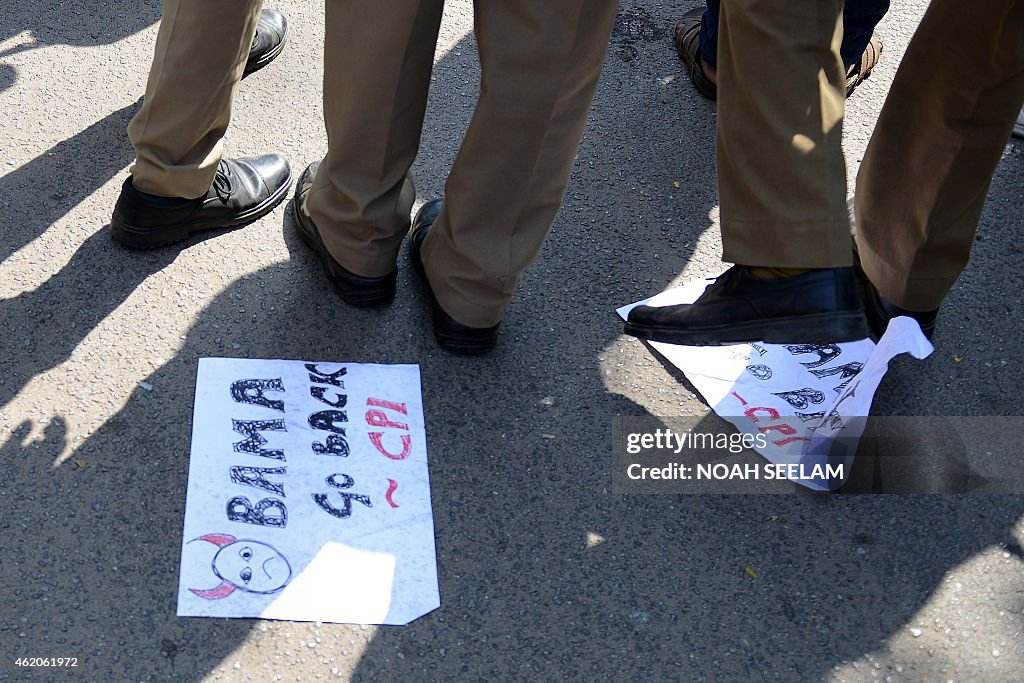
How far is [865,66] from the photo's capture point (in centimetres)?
302

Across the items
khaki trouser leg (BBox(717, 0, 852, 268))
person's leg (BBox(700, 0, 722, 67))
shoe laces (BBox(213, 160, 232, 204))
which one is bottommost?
shoe laces (BBox(213, 160, 232, 204))

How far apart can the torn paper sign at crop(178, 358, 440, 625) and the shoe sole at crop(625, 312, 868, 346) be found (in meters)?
0.59

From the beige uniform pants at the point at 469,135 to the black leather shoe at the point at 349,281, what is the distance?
0.03 meters

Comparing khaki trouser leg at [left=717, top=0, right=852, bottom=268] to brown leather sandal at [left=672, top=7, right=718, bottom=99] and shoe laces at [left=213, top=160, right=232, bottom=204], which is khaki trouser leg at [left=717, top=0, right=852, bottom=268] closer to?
shoe laces at [left=213, top=160, right=232, bottom=204]

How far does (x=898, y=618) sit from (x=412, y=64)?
1342 millimetres

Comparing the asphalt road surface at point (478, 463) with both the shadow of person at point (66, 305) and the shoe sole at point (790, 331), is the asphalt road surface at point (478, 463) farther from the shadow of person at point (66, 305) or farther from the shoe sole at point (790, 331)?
the shoe sole at point (790, 331)

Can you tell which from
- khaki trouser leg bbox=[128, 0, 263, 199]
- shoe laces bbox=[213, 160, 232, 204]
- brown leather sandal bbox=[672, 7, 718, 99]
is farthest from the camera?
brown leather sandal bbox=[672, 7, 718, 99]

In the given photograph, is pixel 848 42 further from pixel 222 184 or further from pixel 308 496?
pixel 308 496

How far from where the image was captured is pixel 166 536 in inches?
67.2

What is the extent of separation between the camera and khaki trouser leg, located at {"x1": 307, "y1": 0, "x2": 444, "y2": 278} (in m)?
1.74

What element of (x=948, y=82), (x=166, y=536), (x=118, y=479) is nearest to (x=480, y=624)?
(x=166, y=536)

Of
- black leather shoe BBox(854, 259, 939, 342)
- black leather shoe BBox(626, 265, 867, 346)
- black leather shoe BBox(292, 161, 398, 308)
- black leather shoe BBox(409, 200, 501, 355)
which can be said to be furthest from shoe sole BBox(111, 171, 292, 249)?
black leather shoe BBox(854, 259, 939, 342)

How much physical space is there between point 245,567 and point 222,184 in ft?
3.11

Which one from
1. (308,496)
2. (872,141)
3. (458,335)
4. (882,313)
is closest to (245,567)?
(308,496)
